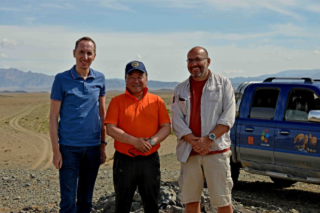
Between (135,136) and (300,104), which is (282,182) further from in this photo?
(135,136)

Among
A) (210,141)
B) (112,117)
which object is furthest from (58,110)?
(210,141)

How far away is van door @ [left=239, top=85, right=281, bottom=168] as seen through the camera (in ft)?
21.4

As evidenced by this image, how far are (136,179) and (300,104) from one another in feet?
13.0

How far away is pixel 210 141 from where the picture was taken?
391 cm

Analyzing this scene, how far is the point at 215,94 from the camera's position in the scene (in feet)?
13.1

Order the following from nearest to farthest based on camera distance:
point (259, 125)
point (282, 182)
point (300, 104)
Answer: point (300, 104), point (259, 125), point (282, 182)

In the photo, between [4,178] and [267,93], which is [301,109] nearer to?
[267,93]

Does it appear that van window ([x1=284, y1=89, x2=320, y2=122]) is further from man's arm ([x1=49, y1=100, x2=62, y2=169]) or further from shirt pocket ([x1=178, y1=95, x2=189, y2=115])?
man's arm ([x1=49, y1=100, x2=62, y2=169])

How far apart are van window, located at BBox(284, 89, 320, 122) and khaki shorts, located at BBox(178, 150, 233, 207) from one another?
110 inches

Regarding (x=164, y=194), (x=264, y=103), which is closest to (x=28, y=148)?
(x=164, y=194)

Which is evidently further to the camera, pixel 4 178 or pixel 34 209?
pixel 4 178

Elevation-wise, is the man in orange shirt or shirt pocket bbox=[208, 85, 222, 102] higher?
shirt pocket bbox=[208, 85, 222, 102]

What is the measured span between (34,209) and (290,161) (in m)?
4.63

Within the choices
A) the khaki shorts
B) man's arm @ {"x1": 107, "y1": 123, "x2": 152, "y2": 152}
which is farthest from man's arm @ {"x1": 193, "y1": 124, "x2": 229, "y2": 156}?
man's arm @ {"x1": 107, "y1": 123, "x2": 152, "y2": 152}
